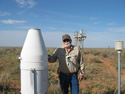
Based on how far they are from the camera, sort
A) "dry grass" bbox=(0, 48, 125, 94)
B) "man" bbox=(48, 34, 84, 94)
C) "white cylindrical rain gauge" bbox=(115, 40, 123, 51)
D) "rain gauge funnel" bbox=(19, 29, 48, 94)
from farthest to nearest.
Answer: "dry grass" bbox=(0, 48, 125, 94), "white cylindrical rain gauge" bbox=(115, 40, 123, 51), "man" bbox=(48, 34, 84, 94), "rain gauge funnel" bbox=(19, 29, 48, 94)

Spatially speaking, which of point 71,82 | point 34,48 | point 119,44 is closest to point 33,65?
point 34,48

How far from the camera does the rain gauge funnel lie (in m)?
2.43

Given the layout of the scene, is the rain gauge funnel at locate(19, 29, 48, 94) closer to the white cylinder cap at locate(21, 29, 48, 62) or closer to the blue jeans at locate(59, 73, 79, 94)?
the white cylinder cap at locate(21, 29, 48, 62)

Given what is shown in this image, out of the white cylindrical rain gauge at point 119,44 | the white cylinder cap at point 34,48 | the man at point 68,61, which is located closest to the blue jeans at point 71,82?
the man at point 68,61

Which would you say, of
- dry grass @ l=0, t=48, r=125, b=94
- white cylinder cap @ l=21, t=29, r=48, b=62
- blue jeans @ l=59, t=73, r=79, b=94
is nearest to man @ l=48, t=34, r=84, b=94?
blue jeans @ l=59, t=73, r=79, b=94

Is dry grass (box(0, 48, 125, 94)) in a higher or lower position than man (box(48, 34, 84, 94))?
lower

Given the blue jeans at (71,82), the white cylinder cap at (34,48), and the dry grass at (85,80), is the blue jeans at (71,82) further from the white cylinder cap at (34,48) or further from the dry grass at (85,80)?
the dry grass at (85,80)

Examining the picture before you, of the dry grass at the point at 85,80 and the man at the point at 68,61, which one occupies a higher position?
the man at the point at 68,61

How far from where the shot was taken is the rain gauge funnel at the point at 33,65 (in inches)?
95.8

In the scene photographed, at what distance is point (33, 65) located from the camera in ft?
7.98

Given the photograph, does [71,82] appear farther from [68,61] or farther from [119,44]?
[119,44]

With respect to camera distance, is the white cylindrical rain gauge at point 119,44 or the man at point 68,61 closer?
the man at point 68,61

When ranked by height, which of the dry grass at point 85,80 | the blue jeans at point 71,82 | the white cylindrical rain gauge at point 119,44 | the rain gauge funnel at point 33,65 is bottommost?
the dry grass at point 85,80

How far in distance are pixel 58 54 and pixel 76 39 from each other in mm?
12029
